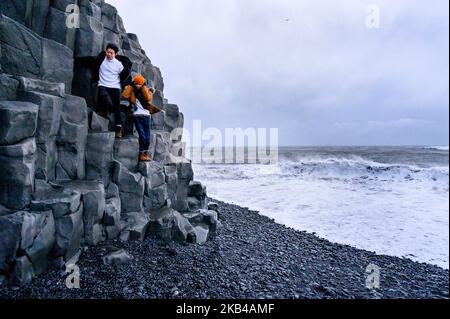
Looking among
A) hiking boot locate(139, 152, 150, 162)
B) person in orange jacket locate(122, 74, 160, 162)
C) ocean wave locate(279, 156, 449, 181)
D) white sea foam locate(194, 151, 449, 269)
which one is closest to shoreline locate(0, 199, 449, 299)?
white sea foam locate(194, 151, 449, 269)

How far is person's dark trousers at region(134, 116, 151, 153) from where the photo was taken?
9828 millimetres

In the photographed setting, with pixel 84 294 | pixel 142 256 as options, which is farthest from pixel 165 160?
pixel 84 294

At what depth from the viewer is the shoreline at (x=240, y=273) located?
6345 millimetres

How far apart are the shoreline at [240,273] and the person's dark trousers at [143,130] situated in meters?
3.51

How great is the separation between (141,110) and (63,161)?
3.35 metres

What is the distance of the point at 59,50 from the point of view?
313 inches

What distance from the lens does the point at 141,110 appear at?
982 centimetres

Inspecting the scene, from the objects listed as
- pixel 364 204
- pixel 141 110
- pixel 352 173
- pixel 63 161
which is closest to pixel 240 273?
pixel 63 161

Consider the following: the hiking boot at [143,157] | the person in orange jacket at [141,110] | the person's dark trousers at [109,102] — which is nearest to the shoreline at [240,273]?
the hiking boot at [143,157]

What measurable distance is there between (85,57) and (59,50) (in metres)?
1.16

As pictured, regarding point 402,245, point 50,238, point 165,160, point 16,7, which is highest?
point 16,7

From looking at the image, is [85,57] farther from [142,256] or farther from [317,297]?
[317,297]

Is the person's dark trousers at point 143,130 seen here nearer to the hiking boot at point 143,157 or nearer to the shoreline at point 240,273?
the hiking boot at point 143,157

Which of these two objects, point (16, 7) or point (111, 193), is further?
point (111, 193)
